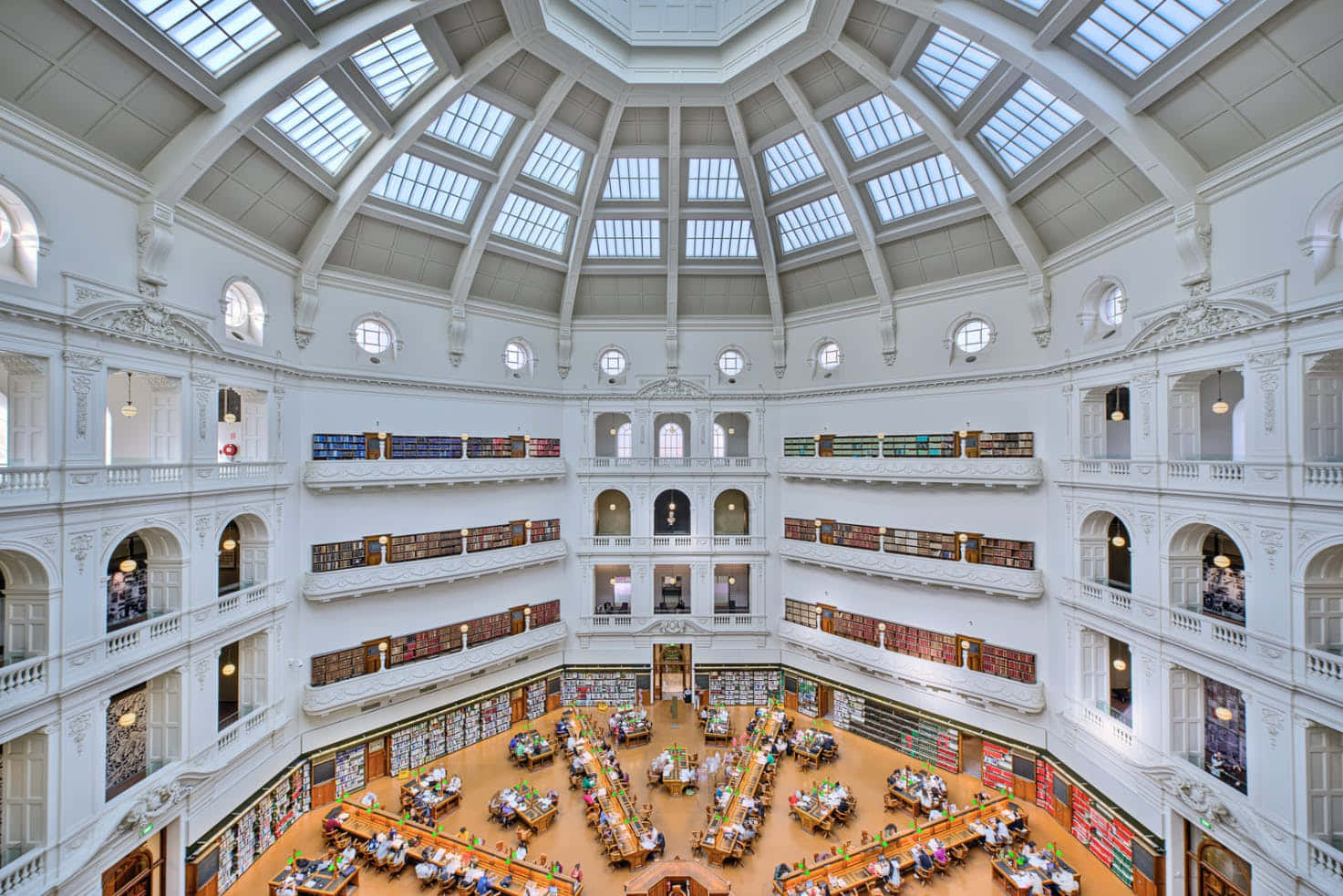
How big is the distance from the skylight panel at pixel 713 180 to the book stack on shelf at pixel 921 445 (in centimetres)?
1032

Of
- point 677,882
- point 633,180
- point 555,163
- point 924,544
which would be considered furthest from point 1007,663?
point 555,163

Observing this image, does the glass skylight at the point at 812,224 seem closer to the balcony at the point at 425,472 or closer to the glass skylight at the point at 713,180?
the glass skylight at the point at 713,180

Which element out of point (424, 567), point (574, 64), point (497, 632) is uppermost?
point (574, 64)

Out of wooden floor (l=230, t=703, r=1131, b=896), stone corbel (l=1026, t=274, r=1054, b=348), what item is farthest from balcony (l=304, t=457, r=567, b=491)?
stone corbel (l=1026, t=274, r=1054, b=348)

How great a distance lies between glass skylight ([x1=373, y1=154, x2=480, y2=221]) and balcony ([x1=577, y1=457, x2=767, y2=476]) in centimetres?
1000

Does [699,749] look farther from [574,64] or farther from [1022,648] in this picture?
[574,64]

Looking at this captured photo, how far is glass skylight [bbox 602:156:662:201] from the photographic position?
20.0 m

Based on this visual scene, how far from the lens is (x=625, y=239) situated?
22219 millimetres

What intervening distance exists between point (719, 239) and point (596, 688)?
18065 mm

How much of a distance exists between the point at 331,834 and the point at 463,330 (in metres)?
15.5

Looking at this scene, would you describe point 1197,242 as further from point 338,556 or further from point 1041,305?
point 338,556

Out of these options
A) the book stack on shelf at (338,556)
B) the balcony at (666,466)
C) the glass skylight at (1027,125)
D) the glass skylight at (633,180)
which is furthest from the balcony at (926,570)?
the book stack on shelf at (338,556)

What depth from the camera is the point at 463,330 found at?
67.5 feet

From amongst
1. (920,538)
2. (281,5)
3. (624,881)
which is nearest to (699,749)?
(624,881)
